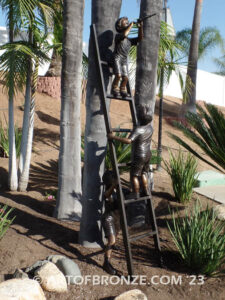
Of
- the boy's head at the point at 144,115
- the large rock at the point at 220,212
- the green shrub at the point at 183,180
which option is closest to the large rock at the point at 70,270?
the boy's head at the point at 144,115

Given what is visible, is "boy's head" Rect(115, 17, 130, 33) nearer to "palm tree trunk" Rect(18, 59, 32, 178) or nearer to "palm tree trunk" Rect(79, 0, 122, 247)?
"palm tree trunk" Rect(79, 0, 122, 247)

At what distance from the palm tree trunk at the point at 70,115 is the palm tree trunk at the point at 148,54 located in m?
1.01

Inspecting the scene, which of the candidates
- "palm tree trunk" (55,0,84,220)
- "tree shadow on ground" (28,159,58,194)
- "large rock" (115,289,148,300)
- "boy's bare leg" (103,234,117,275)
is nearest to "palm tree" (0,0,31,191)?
"tree shadow on ground" (28,159,58,194)

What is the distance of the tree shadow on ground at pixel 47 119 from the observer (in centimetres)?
1320

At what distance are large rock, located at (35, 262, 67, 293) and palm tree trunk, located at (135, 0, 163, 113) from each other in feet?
10.3

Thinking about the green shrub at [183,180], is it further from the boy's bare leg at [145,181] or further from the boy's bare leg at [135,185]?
the boy's bare leg at [135,185]

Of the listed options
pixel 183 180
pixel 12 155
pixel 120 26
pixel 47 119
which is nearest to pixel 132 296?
pixel 120 26

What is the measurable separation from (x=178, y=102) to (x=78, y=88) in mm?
18160

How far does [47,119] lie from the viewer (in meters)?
13.4

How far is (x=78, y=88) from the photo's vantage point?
5824 mm

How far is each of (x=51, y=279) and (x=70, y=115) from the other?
111 inches

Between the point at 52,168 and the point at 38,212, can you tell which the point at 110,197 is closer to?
the point at 38,212

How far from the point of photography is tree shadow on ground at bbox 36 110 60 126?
1320cm

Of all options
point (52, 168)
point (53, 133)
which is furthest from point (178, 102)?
point (52, 168)
